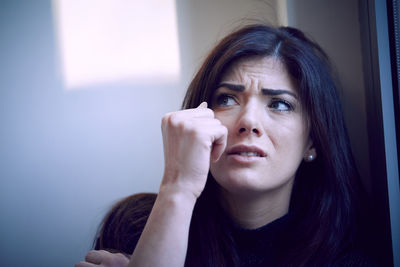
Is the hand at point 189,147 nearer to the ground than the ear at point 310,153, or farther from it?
farther from it

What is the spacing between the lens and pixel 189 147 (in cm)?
71

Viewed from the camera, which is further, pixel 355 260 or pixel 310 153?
pixel 310 153

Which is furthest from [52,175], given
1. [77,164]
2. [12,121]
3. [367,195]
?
[367,195]

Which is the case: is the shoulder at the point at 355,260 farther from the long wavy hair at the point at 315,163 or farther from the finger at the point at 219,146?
the finger at the point at 219,146

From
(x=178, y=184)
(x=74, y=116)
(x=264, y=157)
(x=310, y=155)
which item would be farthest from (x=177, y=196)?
(x=74, y=116)

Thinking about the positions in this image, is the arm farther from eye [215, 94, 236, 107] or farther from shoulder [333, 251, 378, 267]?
shoulder [333, 251, 378, 267]

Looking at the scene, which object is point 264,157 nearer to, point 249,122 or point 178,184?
point 249,122

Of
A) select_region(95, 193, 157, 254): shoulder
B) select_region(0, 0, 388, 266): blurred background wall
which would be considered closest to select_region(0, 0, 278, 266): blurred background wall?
select_region(0, 0, 388, 266): blurred background wall

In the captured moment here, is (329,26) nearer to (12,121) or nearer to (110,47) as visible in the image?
(110,47)

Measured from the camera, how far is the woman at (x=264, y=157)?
76cm

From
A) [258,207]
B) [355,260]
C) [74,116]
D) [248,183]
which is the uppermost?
[74,116]

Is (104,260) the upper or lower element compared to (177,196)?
lower

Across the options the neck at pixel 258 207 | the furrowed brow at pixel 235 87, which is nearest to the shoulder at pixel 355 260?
the neck at pixel 258 207

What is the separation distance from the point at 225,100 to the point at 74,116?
2.87 feet
